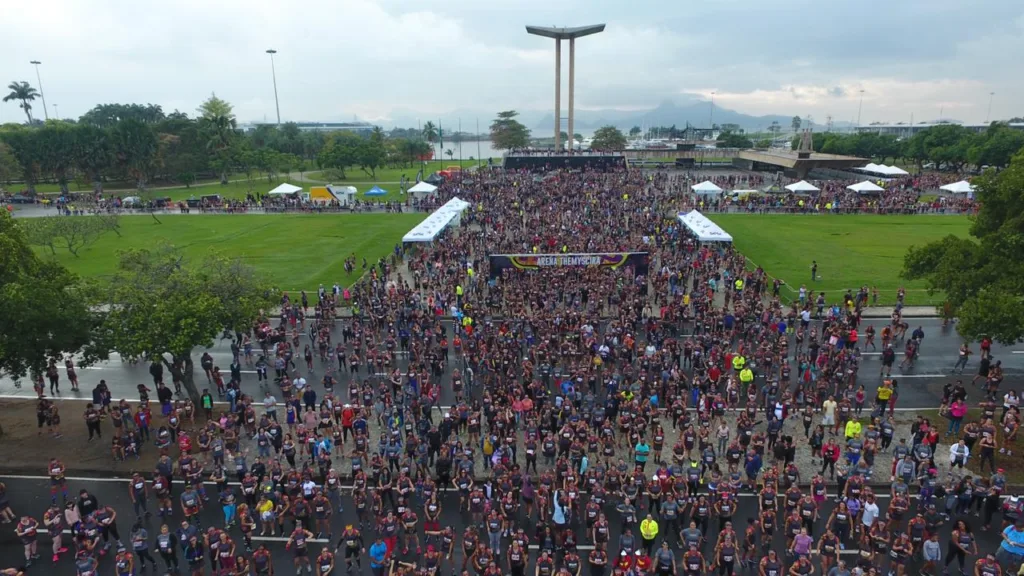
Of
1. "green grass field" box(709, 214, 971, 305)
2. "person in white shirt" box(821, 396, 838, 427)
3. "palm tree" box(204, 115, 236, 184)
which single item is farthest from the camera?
"palm tree" box(204, 115, 236, 184)

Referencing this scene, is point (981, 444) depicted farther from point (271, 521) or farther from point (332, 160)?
point (332, 160)

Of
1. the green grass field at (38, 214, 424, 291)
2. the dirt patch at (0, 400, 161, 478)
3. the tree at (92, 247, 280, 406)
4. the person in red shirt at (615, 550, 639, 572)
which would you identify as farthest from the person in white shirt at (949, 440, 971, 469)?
the green grass field at (38, 214, 424, 291)

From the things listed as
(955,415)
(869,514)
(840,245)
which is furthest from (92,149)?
(955,415)

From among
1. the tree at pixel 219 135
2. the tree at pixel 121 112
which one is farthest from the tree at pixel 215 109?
the tree at pixel 121 112

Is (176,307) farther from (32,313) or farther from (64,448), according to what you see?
(64,448)

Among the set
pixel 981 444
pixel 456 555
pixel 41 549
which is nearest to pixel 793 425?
pixel 981 444

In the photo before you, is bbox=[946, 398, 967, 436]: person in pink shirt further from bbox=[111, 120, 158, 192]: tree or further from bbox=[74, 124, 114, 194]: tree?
bbox=[74, 124, 114, 194]: tree
